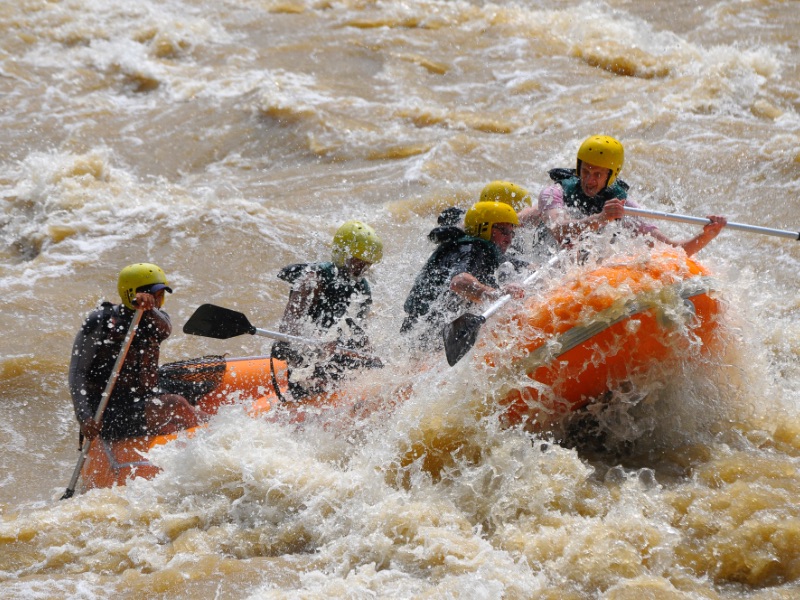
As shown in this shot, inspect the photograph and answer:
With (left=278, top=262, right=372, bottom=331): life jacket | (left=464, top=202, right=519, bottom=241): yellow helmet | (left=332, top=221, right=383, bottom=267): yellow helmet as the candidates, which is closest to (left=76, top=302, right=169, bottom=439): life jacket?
(left=278, top=262, right=372, bottom=331): life jacket

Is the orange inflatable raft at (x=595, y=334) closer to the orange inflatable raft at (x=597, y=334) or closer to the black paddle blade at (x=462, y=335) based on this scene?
the orange inflatable raft at (x=597, y=334)

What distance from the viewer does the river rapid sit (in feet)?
12.7

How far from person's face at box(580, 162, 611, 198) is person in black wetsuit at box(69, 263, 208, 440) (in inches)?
105

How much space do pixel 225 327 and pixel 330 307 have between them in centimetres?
64

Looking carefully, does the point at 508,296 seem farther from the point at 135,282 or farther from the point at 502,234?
the point at 135,282

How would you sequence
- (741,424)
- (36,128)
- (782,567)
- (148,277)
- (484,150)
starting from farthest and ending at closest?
(36,128), (484,150), (148,277), (741,424), (782,567)

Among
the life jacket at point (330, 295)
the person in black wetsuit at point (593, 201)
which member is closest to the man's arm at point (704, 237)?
the person in black wetsuit at point (593, 201)

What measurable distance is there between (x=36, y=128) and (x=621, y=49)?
7742 millimetres

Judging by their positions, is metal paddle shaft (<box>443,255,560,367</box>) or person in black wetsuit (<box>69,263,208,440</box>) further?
person in black wetsuit (<box>69,263,208,440</box>)

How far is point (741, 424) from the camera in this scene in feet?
15.3

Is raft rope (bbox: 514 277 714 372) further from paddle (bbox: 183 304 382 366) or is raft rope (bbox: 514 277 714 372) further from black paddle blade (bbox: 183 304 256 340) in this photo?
black paddle blade (bbox: 183 304 256 340)

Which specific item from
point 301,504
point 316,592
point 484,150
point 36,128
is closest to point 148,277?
point 301,504

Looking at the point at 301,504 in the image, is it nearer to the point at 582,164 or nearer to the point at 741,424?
the point at 741,424

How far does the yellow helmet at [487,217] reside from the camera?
493 cm
